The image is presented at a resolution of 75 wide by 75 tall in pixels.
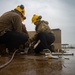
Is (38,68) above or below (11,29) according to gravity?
below

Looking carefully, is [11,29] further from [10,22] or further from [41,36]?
[41,36]

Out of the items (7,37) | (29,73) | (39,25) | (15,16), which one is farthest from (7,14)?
(29,73)

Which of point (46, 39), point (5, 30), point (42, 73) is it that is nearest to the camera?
point (42, 73)

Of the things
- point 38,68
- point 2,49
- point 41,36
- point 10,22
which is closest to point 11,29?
point 10,22

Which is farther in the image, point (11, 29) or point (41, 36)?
point (41, 36)

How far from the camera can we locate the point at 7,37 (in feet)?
16.2

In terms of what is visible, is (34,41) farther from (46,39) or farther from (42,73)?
(42,73)

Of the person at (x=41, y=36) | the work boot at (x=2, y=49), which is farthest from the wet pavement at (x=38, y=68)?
the person at (x=41, y=36)

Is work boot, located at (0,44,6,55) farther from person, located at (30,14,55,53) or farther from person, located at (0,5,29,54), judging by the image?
person, located at (30,14,55,53)

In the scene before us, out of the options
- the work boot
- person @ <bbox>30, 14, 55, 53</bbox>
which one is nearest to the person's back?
the work boot

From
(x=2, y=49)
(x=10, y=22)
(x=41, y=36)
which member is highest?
(x=10, y=22)

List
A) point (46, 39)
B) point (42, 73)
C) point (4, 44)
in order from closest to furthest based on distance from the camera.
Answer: point (42, 73) → point (4, 44) → point (46, 39)

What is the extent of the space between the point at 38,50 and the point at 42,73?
383 cm

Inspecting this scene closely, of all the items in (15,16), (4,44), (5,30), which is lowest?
(4,44)
